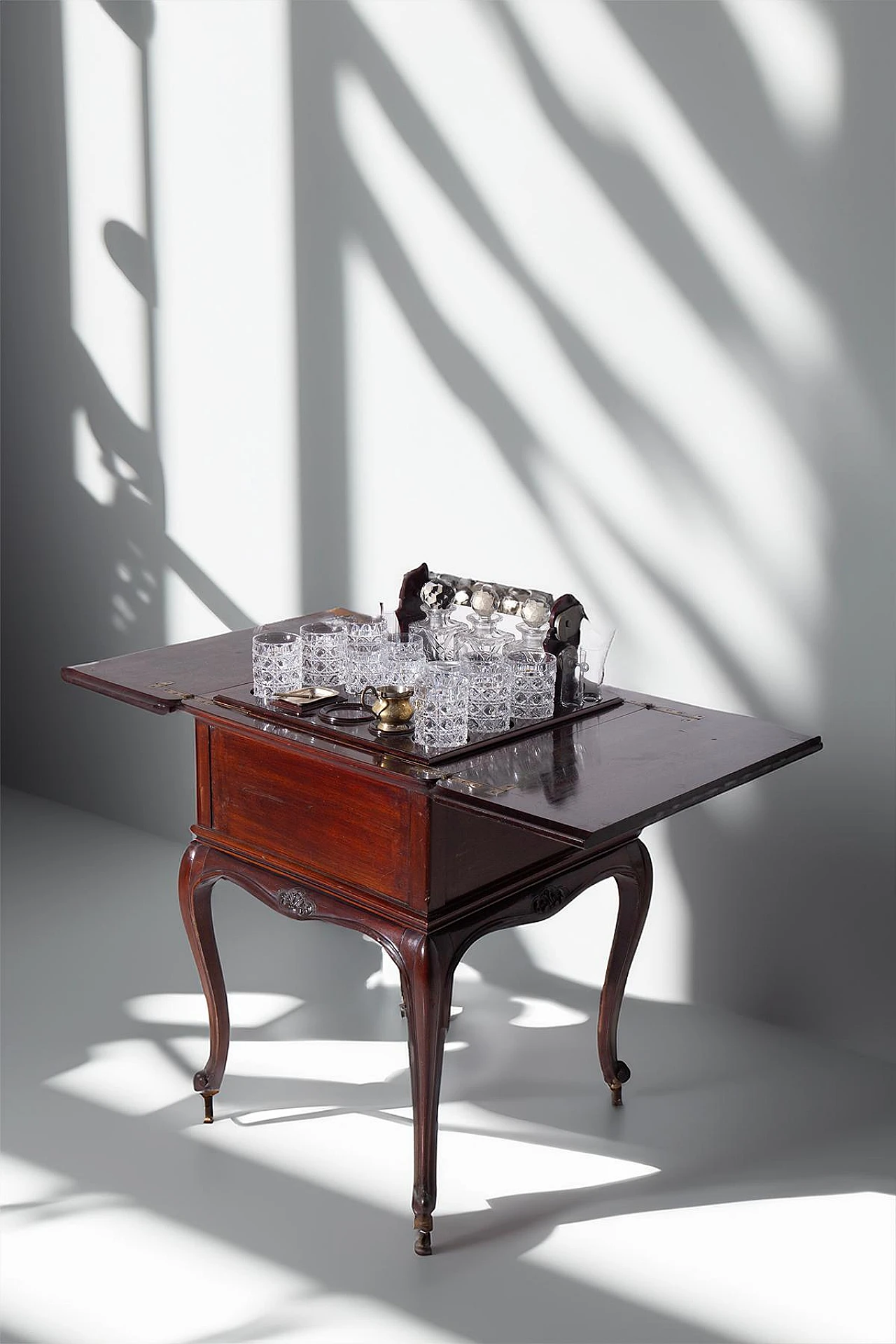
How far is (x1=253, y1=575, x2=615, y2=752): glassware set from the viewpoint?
240 cm

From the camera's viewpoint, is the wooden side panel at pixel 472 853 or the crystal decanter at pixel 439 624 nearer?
the wooden side panel at pixel 472 853

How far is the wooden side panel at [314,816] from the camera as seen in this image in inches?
94.0

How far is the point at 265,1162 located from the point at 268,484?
1.78 meters

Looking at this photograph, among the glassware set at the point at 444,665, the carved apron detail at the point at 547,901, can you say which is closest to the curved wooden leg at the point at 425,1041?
the carved apron detail at the point at 547,901

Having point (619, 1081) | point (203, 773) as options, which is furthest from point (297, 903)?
point (619, 1081)

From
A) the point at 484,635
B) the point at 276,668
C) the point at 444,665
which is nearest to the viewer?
the point at 444,665

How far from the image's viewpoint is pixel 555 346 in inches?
130

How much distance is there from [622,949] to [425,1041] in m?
0.59

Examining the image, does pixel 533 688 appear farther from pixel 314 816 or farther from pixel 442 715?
pixel 314 816

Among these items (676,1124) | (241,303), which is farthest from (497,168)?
(676,1124)

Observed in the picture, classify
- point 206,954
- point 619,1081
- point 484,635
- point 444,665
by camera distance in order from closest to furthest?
point 444,665, point 484,635, point 206,954, point 619,1081

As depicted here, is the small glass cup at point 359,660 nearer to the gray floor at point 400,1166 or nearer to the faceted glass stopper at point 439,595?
the faceted glass stopper at point 439,595

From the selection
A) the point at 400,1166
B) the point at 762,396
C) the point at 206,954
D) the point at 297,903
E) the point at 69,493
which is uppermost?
the point at 762,396

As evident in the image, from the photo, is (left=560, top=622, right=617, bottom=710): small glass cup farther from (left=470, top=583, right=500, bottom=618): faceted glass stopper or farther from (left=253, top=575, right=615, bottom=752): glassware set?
(left=470, top=583, right=500, bottom=618): faceted glass stopper
